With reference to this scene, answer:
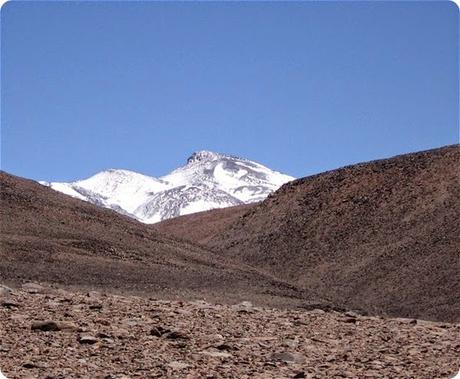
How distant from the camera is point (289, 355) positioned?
10727 mm

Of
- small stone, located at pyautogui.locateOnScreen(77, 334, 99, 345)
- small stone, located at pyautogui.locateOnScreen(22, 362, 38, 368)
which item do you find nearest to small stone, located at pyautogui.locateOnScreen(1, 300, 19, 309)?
small stone, located at pyautogui.locateOnScreen(77, 334, 99, 345)

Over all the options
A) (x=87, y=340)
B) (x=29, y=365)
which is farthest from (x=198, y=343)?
(x=29, y=365)

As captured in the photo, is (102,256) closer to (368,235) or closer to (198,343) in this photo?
(198,343)

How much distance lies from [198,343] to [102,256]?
45.2 ft

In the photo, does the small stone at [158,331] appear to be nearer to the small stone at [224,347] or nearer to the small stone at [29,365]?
the small stone at [224,347]

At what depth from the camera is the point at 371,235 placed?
46219 millimetres

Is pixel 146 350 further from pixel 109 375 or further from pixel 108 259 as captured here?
pixel 108 259

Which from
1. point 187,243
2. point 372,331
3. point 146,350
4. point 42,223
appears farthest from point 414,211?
point 146,350

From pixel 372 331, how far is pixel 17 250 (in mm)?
12019

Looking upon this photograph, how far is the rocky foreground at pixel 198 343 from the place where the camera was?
32.5 feet

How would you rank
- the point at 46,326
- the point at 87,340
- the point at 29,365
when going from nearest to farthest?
the point at 29,365 → the point at 87,340 → the point at 46,326

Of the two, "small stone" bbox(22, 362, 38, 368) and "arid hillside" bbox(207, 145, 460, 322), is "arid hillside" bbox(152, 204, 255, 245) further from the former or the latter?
"small stone" bbox(22, 362, 38, 368)

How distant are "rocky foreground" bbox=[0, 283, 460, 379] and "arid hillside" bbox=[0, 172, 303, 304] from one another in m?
5.56

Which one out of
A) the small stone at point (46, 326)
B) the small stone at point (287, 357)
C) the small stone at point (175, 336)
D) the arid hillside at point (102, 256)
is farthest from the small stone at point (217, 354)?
the arid hillside at point (102, 256)
